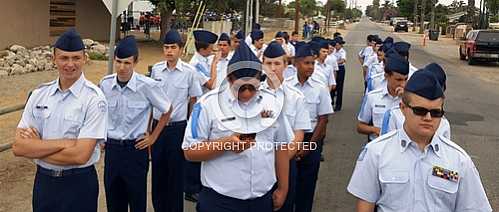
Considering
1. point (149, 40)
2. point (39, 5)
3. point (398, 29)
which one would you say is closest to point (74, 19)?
point (39, 5)

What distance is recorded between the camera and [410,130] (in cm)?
271

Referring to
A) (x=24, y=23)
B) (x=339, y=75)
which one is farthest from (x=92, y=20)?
(x=339, y=75)

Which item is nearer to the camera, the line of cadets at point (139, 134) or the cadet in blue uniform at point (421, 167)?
the cadet in blue uniform at point (421, 167)

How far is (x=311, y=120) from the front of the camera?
549 cm

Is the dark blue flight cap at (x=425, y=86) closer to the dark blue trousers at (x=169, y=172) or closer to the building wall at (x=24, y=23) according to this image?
the dark blue trousers at (x=169, y=172)

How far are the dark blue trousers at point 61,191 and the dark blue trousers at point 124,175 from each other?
936 mm

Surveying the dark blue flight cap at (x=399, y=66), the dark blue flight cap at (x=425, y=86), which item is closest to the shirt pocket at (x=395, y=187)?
the dark blue flight cap at (x=425, y=86)

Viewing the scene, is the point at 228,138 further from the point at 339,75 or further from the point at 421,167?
the point at 339,75

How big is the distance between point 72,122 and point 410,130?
6.74ft

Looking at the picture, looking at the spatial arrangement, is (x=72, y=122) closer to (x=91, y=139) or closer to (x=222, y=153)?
(x=91, y=139)

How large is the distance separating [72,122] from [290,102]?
5.10 feet

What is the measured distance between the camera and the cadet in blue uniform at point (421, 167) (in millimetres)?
2666

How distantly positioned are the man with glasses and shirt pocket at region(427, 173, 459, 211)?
7.27ft

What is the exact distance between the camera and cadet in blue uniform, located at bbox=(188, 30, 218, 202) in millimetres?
6238
